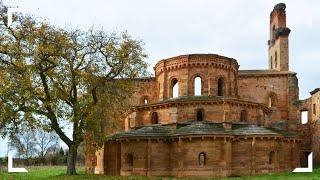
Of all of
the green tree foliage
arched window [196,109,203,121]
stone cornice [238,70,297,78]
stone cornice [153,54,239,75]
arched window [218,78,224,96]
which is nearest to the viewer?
the green tree foliage

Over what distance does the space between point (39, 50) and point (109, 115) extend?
630 cm

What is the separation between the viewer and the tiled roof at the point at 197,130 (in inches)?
1300

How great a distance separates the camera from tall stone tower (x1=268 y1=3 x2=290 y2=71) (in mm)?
48938

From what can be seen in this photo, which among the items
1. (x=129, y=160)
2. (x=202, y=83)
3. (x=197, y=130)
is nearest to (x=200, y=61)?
(x=202, y=83)

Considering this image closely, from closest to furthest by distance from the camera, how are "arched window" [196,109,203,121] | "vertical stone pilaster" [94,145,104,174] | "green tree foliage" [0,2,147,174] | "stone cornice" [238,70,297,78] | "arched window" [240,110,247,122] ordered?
"green tree foliage" [0,2,147,174] → "arched window" [196,109,203,121] → "arched window" [240,110,247,122] → "vertical stone pilaster" [94,145,104,174] → "stone cornice" [238,70,297,78]

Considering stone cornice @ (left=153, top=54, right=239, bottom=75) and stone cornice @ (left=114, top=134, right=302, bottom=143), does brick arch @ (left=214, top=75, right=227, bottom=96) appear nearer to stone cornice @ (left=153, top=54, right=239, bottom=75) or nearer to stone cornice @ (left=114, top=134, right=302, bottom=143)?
stone cornice @ (left=153, top=54, right=239, bottom=75)

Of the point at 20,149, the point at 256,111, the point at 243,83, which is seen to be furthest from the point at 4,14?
the point at 243,83

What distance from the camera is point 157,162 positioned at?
34.0 metres

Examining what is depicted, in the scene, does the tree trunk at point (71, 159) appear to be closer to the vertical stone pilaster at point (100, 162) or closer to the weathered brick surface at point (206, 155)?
the weathered brick surface at point (206, 155)

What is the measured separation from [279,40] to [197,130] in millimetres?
21444

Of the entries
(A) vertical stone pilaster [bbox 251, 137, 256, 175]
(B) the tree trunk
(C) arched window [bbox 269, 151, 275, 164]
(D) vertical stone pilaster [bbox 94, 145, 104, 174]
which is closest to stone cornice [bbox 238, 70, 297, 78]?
(C) arched window [bbox 269, 151, 275, 164]

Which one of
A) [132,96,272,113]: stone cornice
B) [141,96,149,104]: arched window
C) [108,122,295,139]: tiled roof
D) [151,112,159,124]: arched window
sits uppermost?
[141,96,149,104]: arched window

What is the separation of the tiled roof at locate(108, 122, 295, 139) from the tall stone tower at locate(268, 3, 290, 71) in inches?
634

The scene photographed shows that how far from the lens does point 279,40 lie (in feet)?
164
